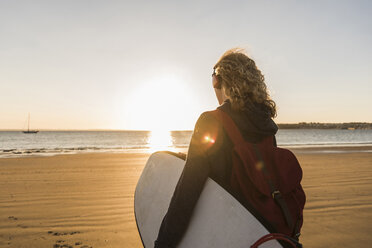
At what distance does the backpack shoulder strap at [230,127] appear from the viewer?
50.4 inches

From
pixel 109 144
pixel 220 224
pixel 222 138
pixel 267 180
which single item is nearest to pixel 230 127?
pixel 222 138

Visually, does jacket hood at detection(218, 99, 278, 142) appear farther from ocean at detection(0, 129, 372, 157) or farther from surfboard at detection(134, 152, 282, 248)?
ocean at detection(0, 129, 372, 157)

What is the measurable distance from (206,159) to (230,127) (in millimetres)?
197

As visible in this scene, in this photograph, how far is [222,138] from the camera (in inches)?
50.8

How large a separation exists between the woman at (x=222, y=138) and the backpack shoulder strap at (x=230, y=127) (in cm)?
2

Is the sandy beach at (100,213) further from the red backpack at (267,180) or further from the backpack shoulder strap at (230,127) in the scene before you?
the backpack shoulder strap at (230,127)

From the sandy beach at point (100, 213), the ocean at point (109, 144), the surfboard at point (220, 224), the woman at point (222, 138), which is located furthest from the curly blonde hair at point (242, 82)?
the ocean at point (109, 144)

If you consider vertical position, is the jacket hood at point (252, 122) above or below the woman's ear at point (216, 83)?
below

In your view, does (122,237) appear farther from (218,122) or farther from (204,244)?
(218,122)

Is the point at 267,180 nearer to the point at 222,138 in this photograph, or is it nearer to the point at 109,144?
the point at 222,138

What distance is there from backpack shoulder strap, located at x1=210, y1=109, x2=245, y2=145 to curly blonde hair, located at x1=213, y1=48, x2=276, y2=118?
0.28 feet

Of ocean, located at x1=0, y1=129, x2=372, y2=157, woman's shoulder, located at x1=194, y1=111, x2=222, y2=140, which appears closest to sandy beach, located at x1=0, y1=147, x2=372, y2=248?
woman's shoulder, located at x1=194, y1=111, x2=222, y2=140

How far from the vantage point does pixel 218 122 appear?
1.28 m

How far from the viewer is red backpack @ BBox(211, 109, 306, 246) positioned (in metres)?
1.26
